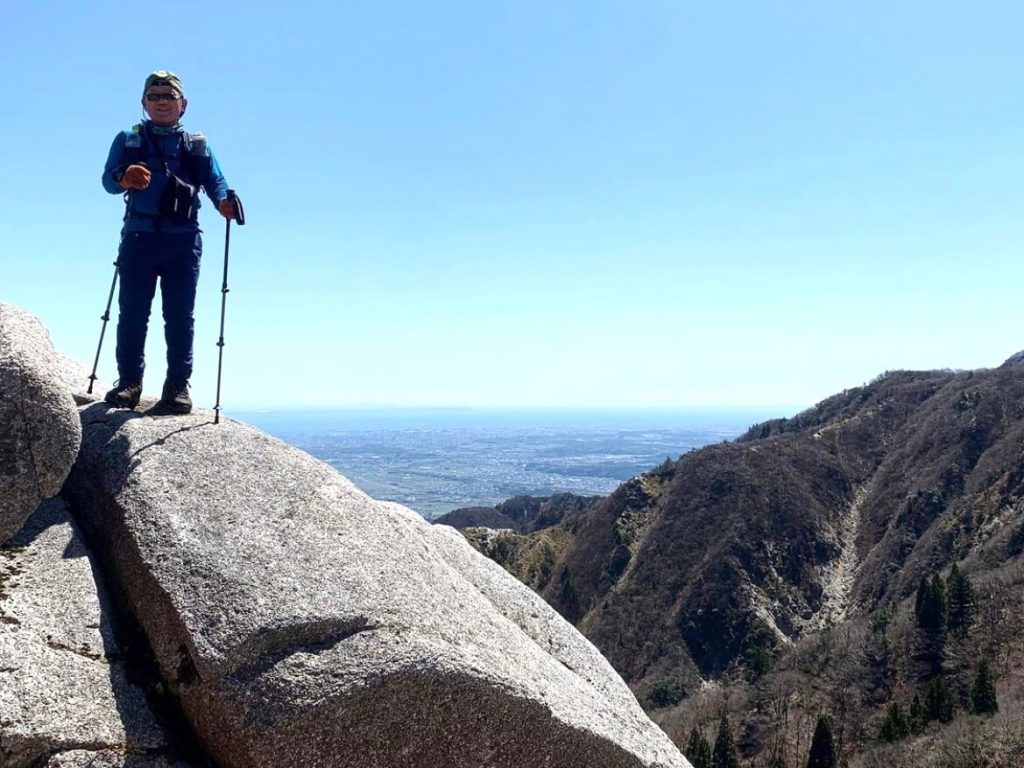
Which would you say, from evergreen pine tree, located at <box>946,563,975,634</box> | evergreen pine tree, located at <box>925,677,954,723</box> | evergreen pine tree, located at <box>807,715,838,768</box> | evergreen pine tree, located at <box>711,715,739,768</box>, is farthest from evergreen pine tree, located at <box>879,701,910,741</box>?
evergreen pine tree, located at <box>946,563,975,634</box>

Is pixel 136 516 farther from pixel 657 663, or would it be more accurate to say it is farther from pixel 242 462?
pixel 657 663

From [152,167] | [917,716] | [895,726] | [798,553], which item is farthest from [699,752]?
[798,553]

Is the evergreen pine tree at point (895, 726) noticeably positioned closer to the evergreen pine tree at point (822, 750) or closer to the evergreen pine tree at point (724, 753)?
the evergreen pine tree at point (822, 750)

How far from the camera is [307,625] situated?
25.2 ft

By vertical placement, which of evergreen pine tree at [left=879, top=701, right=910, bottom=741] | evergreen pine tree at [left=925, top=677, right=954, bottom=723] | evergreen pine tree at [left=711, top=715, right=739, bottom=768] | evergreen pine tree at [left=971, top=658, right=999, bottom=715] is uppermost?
evergreen pine tree at [left=971, top=658, right=999, bottom=715]

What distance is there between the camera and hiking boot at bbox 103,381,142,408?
36.3 ft

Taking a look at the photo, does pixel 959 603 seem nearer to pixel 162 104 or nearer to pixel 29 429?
pixel 162 104

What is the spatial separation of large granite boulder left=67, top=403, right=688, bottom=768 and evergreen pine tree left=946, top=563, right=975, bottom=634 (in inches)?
3710

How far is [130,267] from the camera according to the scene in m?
10.7

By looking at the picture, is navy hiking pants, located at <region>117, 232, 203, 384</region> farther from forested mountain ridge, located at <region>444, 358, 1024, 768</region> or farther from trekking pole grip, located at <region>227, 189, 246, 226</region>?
forested mountain ridge, located at <region>444, 358, 1024, 768</region>

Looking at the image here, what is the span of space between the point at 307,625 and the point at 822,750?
270ft

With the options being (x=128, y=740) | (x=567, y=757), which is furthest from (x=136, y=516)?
(x=567, y=757)

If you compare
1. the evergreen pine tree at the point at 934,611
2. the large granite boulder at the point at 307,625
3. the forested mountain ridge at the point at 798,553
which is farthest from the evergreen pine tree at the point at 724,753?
the large granite boulder at the point at 307,625

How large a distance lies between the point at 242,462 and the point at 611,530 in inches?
6020
